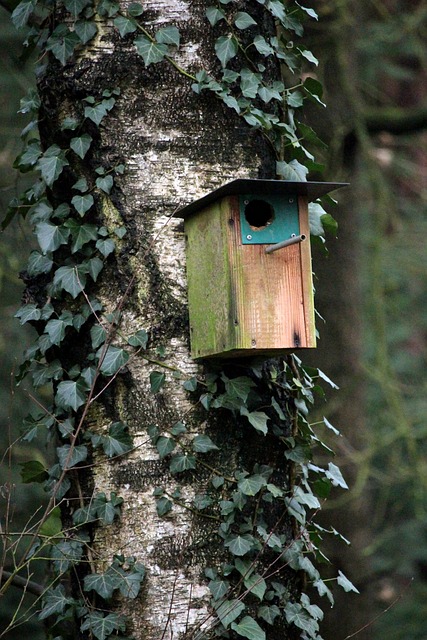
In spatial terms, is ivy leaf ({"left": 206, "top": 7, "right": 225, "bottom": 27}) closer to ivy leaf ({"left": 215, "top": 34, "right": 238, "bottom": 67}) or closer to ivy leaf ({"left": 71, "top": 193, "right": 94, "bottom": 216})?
ivy leaf ({"left": 215, "top": 34, "right": 238, "bottom": 67})

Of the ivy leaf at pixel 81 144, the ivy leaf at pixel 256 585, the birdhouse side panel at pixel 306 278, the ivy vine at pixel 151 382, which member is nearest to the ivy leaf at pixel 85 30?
the ivy vine at pixel 151 382

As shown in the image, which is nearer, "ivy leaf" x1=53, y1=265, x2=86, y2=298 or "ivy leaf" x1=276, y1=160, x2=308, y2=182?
"ivy leaf" x1=53, y1=265, x2=86, y2=298

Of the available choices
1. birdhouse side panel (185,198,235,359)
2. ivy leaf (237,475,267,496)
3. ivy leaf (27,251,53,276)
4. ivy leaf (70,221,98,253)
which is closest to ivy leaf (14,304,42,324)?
ivy leaf (27,251,53,276)

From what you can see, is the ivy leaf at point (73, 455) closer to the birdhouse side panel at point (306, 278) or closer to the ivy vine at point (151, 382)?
the ivy vine at point (151, 382)

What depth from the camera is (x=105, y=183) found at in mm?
2641

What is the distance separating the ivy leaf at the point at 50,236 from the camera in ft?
8.76

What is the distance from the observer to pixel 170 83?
2680 mm

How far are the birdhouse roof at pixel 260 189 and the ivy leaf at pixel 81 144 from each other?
0.33 metres

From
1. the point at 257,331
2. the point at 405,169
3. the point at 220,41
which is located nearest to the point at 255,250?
the point at 257,331

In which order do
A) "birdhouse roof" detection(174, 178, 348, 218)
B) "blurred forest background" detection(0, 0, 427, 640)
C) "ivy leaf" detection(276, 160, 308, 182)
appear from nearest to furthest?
"birdhouse roof" detection(174, 178, 348, 218)
"ivy leaf" detection(276, 160, 308, 182)
"blurred forest background" detection(0, 0, 427, 640)

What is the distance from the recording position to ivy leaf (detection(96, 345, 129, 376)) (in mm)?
2549

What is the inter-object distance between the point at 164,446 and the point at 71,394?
30 cm

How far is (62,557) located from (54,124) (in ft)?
4.13

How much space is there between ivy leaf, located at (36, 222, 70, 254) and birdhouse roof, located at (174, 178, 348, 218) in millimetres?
332
